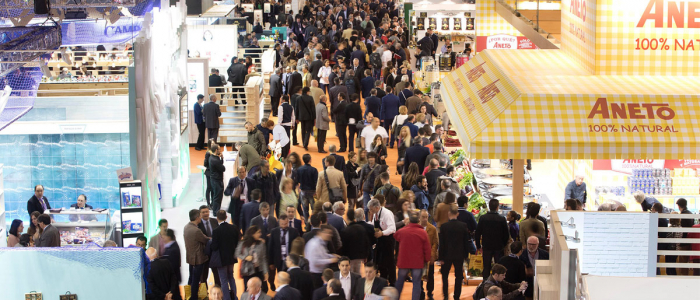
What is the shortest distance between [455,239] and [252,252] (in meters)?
2.17

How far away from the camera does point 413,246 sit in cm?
934

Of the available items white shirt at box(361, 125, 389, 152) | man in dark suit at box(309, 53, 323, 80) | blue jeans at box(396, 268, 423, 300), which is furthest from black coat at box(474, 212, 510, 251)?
man in dark suit at box(309, 53, 323, 80)

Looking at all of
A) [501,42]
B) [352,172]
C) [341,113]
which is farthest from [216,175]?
[501,42]

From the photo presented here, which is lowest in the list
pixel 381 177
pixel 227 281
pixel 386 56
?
pixel 227 281

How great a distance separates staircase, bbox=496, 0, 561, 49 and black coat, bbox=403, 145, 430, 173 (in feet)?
7.28

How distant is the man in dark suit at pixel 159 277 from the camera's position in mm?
8953

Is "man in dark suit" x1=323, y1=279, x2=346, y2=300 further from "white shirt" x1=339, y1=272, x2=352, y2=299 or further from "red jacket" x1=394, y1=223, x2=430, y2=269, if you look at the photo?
"red jacket" x1=394, y1=223, x2=430, y2=269

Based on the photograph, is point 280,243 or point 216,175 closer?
point 280,243

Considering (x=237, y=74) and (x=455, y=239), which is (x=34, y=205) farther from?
(x=237, y=74)

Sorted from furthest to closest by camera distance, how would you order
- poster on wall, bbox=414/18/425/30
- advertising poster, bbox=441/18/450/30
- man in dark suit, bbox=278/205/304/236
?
advertising poster, bbox=441/18/450/30 < poster on wall, bbox=414/18/425/30 < man in dark suit, bbox=278/205/304/236

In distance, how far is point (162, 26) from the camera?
1280 cm

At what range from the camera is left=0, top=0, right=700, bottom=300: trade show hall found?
7.57m

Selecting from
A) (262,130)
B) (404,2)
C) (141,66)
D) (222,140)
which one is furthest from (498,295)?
(404,2)

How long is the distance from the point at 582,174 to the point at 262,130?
542cm
